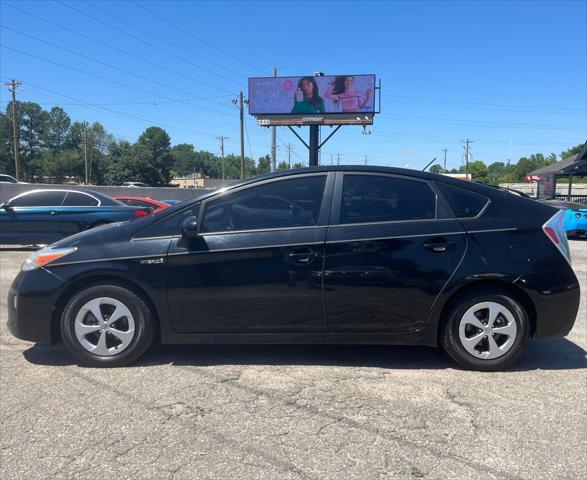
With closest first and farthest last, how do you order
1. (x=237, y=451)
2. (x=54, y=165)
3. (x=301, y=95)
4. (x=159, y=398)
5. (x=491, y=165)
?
(x=237, y=451)
(x=159, y=398)
(x=301, y=95)
(x=54, y=165)
(x=491, y=165)

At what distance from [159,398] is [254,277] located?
1108 millimetres

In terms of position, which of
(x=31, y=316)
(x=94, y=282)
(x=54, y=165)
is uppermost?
(x=54, y=165)

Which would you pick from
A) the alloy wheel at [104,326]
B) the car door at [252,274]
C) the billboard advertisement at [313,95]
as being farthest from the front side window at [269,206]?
the billboard advertisement at [313,95]

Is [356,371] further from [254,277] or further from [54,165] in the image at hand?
[54,165]

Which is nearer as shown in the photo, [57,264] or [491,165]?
[57,264]

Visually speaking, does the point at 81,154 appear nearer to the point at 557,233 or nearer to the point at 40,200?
the point at 40,200

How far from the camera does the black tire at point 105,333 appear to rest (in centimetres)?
382

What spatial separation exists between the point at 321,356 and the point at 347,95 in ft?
101

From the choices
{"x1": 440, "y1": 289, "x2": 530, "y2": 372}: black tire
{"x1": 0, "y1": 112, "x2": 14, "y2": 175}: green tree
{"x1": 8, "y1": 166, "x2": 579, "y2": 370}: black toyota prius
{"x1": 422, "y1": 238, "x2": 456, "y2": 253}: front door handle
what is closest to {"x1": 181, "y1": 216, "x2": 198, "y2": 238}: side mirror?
{"x1": 8, "y1": 166, "x2": 579, "y2": 370}: black toyota prius

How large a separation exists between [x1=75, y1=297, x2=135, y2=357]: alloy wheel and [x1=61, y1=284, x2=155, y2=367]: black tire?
2 centimetres

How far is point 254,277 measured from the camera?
12.4 feet

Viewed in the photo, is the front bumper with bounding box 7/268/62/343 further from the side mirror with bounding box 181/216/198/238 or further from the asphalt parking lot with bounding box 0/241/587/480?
the side mirror with bounding box 181/216/198/238

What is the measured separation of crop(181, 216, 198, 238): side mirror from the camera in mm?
3748

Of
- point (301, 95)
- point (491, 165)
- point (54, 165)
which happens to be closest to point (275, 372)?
point (301, 95)
